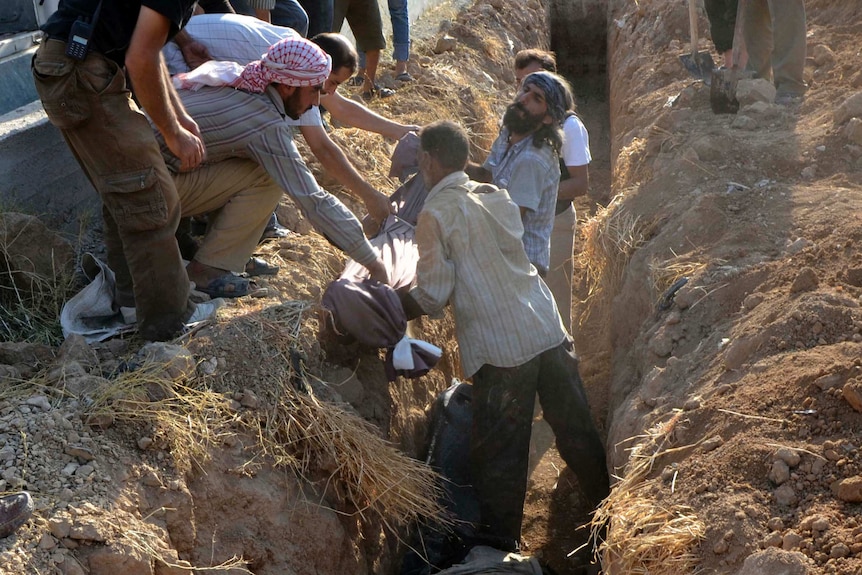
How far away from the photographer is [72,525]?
9.89ft

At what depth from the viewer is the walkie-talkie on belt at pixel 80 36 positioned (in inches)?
140

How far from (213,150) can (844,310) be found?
2.89 meters

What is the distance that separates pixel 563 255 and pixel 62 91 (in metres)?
3.17

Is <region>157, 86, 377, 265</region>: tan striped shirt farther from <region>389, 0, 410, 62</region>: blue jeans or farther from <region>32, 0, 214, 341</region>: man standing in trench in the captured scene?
<region>389, 0, 410, 62</region>: blue jeans

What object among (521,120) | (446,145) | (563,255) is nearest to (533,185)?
(521,120)

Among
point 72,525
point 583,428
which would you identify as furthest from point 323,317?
point 72,525

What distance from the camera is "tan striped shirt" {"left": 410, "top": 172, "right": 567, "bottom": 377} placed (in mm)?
4105

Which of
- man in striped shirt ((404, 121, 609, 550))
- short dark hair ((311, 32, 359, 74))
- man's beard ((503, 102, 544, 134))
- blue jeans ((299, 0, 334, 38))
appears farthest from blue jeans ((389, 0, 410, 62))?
man in striped shirt ((404, 121, 609, 550))

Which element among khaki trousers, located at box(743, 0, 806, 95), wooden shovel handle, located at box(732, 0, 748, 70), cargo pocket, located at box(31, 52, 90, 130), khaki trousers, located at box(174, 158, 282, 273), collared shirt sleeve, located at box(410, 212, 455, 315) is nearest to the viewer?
cargo pocket, located at box(31, 52, 90, 130)

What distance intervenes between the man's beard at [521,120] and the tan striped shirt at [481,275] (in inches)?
27.5

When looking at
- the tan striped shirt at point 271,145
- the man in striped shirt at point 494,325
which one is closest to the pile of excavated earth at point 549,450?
the man in striped shirt at point 494,325

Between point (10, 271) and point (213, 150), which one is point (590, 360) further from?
point (10, 271)

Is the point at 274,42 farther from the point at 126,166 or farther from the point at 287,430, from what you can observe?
the point at 287,430

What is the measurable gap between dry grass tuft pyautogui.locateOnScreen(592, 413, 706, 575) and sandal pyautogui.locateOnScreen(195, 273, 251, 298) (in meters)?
1.94
